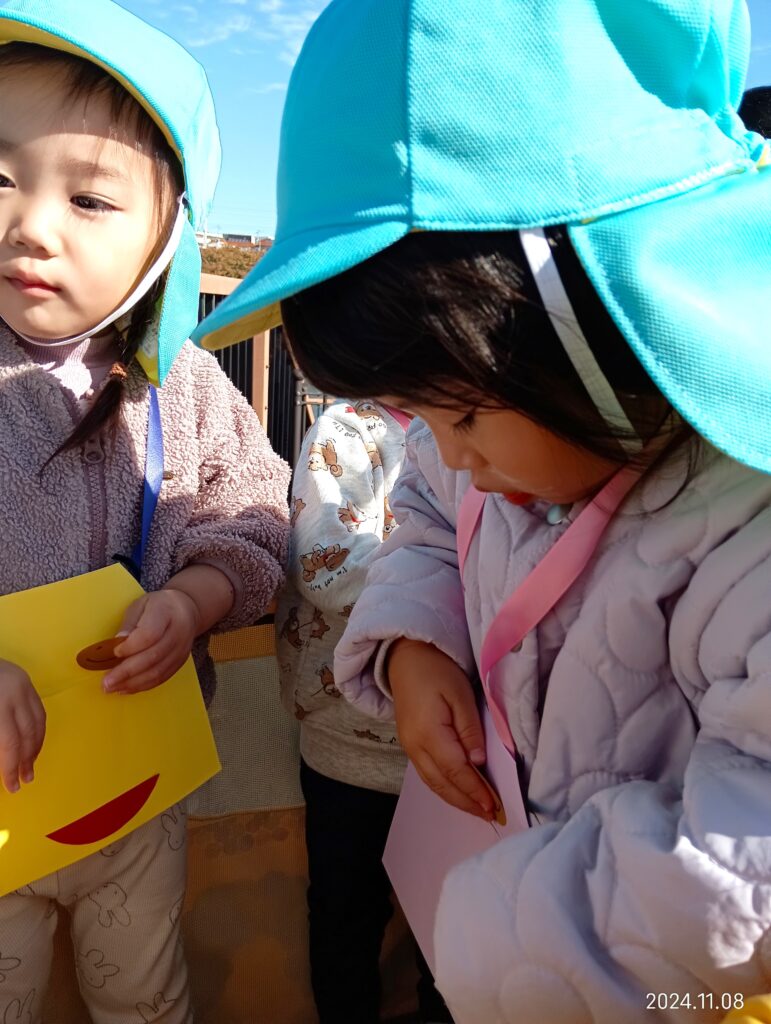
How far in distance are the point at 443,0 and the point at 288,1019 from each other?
4.08ft

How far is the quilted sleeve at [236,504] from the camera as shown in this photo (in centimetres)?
95

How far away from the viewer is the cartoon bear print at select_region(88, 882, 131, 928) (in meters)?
0.90

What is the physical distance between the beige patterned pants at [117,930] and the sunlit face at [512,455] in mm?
615

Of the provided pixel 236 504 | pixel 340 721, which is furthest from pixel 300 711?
pixel 236 504

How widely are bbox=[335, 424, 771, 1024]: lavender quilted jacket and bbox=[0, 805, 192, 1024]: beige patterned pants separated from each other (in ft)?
1.66

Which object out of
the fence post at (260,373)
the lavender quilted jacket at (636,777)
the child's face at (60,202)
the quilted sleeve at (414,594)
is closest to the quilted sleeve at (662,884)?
the lavender quilted jacket at (636,777)

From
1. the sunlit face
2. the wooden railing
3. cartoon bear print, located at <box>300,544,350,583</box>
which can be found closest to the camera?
the sunlit face

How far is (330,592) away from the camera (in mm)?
999

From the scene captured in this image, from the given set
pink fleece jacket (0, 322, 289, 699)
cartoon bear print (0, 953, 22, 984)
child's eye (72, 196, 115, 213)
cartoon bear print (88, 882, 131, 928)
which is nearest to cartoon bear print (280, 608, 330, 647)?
pink fleece jacket (0, 322, 289, 699)

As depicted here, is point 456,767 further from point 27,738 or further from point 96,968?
point 96,968

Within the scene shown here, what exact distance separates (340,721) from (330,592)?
0.57 feet

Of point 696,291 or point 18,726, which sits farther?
point 18,726

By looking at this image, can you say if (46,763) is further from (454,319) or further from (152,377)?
(454,319)

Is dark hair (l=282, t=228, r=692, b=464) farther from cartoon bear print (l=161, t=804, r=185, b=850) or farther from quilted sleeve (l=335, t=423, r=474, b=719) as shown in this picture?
cartoon bear print (l=161, t=804, r=185, b=850)
